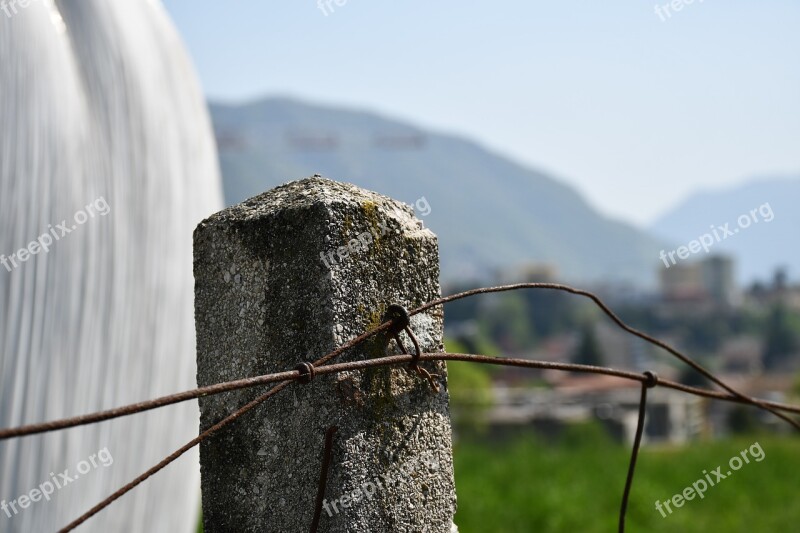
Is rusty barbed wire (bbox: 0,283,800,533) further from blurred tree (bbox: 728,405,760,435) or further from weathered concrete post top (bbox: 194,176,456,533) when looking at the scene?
blurred tree (bbox: 728,405,760,435)

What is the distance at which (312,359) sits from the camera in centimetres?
160

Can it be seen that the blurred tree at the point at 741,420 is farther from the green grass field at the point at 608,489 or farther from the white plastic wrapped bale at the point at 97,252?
the white plastic wrapped bale at the point at 97,252

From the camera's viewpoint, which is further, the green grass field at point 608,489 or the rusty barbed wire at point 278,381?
the green grass field at point 608,489

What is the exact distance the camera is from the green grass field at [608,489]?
52.7 ft

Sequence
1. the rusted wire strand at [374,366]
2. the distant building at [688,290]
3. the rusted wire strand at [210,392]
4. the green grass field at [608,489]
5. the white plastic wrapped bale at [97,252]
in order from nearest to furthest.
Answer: the rusted wire strand at [210,392]
the rusted wire strand at [374,366]
the white plastic wrapped bale at [97,252]
the green grass field at [608,489]
the distant building at [688,290]

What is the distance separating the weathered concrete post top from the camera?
1.60 meters

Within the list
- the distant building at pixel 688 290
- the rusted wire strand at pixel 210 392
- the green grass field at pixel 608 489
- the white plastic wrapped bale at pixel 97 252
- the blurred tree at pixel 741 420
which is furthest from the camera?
the distant building at pixel 688 290

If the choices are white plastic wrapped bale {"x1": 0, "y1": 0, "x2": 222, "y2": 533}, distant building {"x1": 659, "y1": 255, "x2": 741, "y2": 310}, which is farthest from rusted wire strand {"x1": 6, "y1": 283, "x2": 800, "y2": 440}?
distant building {"x1": 659, "y1": 255, "x2": 741, "y2": 310}

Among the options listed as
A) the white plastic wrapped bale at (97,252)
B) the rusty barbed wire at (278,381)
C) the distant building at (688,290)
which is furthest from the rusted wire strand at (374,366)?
the distant building at (688,290)

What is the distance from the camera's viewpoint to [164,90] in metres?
4.58

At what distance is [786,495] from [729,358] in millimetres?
116016

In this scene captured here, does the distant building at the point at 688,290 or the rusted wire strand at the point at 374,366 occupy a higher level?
the distant building at the point at 688,290

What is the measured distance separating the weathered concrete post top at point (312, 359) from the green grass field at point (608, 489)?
1308 centimetres

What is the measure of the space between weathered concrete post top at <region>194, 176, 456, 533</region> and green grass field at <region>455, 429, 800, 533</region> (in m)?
13.1
